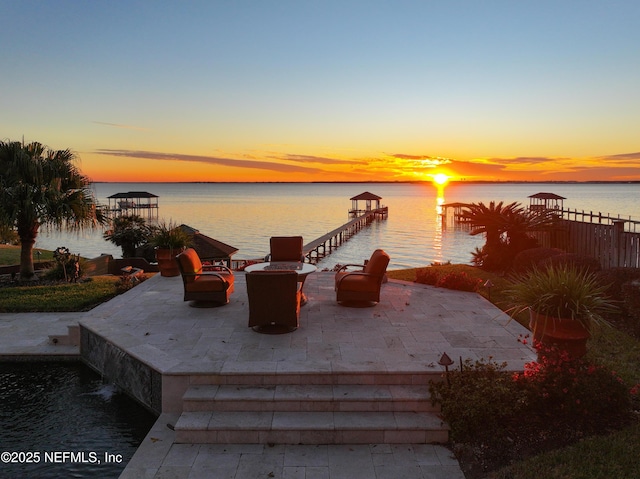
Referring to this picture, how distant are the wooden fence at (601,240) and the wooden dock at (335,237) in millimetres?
13041

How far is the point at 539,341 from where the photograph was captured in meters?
4.37

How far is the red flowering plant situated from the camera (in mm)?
3900

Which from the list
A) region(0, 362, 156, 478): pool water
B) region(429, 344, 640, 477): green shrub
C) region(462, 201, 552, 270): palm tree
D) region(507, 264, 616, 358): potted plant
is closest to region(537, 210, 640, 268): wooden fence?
region(462, 201, 552, 270): palm tree

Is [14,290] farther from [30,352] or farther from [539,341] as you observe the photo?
[539,341]

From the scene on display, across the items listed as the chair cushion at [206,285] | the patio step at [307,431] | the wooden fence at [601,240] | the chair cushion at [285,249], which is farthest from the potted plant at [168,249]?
the wooden fence at [601,240]

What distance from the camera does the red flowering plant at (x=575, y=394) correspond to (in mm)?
3900

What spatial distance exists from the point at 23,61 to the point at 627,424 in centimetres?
1810

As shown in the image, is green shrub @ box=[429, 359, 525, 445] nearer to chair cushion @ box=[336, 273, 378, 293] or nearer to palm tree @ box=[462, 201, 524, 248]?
chair cushion @ box=[336, 273, 378, 293]

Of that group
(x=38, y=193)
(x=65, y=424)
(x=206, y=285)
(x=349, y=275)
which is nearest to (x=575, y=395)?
(x=349, y=275)

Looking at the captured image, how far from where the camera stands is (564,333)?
13.7 ft

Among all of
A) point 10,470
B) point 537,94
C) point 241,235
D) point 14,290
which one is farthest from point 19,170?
point 241,235

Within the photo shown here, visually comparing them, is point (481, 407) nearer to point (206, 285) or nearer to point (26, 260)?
point (206, 285)

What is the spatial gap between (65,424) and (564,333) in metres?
5.46

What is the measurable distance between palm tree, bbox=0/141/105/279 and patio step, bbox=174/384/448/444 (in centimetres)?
878
